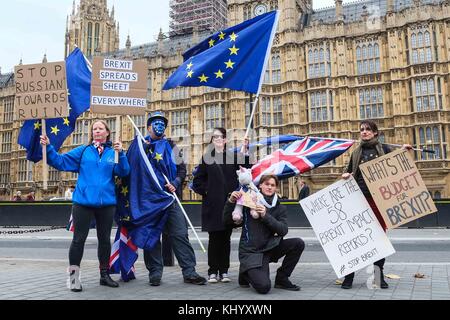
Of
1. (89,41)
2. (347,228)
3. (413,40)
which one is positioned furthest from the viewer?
(89,41)

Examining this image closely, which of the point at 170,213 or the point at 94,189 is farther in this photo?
the point at 170,213

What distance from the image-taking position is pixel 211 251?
533cm

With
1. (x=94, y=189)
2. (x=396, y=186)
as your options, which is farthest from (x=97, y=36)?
(x=396, y=186)

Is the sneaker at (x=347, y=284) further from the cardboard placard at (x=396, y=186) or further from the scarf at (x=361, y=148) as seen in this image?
the scarf at (x=361, y=148)

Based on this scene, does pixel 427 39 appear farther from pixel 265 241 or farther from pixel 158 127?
pixel 265 241

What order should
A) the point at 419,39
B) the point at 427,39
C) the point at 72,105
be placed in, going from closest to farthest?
the point at 72,105
the point at 427,39
the point at 419,39

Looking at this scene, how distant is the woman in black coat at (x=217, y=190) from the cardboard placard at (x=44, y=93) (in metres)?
1.91

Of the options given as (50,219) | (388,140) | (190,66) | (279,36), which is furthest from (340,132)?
(190,66)

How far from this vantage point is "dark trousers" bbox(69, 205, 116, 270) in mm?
4719

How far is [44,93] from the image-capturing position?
17.4 ft

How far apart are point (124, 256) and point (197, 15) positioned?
44.3 meters

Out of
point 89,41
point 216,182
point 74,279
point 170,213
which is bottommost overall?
point 74,279

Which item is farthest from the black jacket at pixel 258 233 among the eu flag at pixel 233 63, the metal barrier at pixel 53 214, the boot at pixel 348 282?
the metal barrier at pixel 53 214

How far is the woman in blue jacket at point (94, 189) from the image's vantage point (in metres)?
4.72
